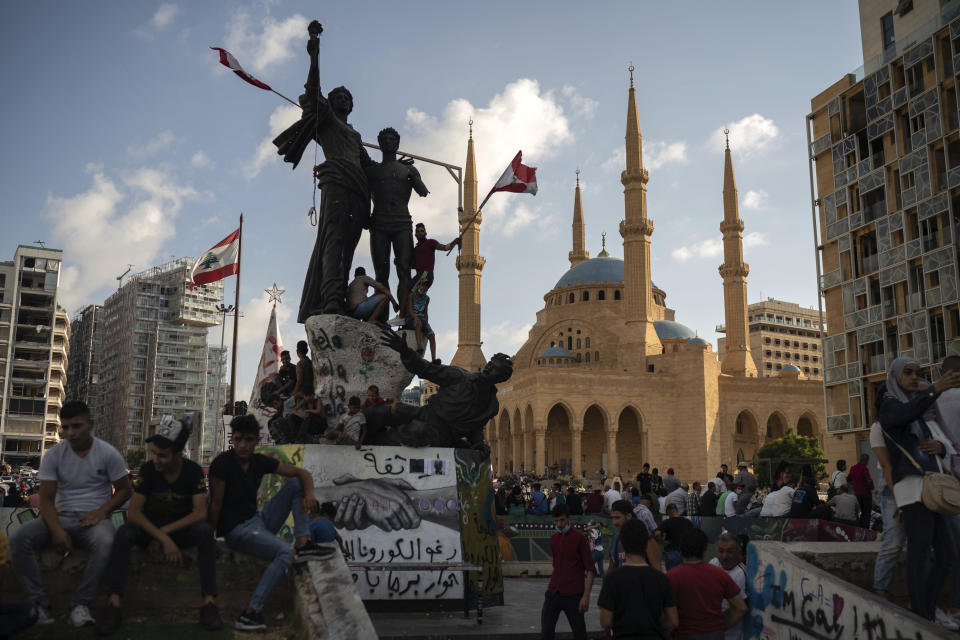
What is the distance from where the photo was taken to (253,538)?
5227mm

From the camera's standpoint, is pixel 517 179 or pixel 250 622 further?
pixel 517 179

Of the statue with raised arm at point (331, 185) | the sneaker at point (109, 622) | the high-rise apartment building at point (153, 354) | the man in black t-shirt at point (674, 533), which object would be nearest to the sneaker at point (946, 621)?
the man in black t-shirt at point (674, 533)

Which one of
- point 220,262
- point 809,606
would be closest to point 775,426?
point 220,262

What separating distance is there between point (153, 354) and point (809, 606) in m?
89.9

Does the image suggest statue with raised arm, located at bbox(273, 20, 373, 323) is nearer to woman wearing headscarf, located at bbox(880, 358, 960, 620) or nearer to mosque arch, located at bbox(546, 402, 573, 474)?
woman wearing headscarf, located at bbox(880, 358, 960, 620)

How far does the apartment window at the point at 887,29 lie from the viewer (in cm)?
3459

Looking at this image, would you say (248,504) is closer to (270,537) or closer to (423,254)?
(270,537)

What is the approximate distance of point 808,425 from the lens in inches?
2335

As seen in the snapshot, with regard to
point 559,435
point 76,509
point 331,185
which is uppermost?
point 331,185

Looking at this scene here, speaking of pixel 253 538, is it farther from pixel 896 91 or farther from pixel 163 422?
pixel 896 91

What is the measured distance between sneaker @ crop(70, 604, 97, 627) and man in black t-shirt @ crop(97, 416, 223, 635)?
0.33ft

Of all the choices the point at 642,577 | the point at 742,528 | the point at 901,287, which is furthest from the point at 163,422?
the point at 901,287

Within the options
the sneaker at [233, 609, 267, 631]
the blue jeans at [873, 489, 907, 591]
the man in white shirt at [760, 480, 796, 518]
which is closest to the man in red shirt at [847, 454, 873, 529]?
the man in white shirt at [760, 480, 796, 518]

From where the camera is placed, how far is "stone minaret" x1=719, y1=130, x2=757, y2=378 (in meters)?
59.2
